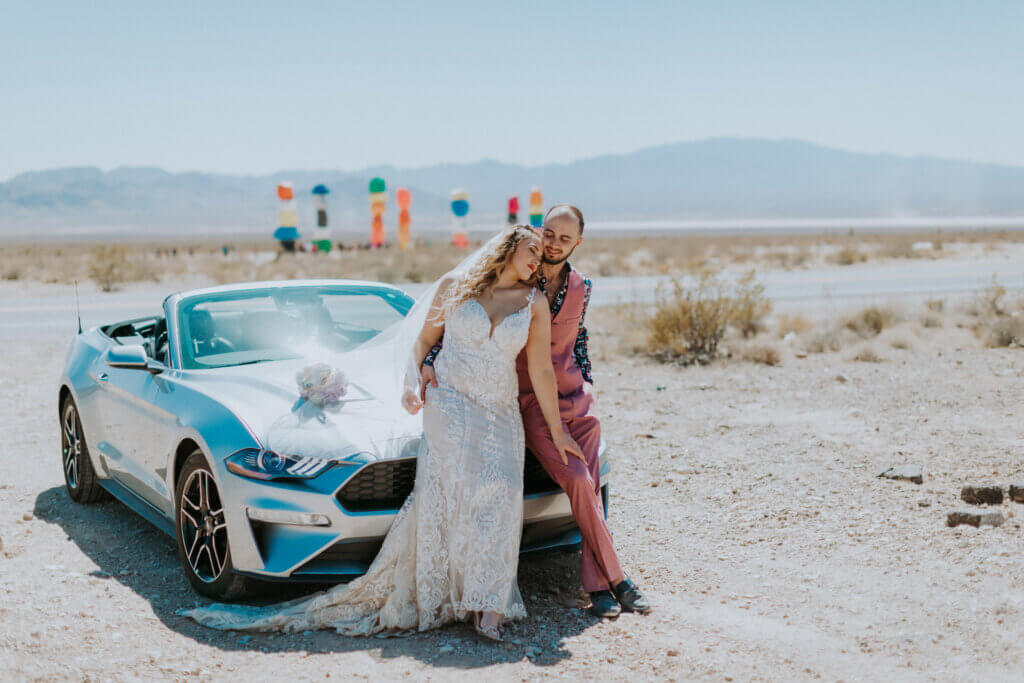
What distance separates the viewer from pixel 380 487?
13.8 feet

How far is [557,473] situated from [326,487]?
1.06m

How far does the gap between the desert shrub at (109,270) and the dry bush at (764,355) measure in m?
20.9

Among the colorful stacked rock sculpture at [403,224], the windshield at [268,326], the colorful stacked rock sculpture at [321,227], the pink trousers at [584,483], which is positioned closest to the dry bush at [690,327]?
the windshield at [268,326]

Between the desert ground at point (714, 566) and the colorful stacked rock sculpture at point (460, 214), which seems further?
the colorful stacked rock sculpture at point (460, 214)

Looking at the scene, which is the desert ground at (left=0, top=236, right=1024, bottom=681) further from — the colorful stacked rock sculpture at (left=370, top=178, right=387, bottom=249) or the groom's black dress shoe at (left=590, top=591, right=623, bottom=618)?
Answer: the colorful stacked rock sculpture at (left=370, top=178, right=387, bottom=249)

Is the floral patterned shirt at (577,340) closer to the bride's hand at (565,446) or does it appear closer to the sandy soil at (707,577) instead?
the bride's hand at (565,446)

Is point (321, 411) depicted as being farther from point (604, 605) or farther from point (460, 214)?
point (460, 214)

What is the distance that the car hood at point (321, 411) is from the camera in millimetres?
4250

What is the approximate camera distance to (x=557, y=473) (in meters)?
4.43

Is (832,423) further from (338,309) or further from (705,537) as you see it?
(338,309)

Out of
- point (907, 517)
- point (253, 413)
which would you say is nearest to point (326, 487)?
point (253, 413)

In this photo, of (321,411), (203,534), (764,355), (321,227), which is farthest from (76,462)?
(321,227)

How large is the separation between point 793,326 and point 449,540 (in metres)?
12.3

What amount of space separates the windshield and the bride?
1.33 m
